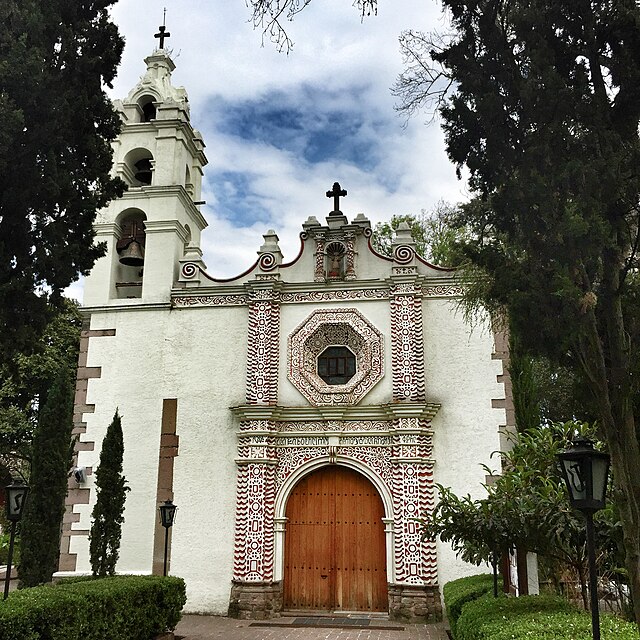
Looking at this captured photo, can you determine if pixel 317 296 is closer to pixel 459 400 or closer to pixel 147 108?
pixel 459 400

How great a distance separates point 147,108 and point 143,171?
1.67m

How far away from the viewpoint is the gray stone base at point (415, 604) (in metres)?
11.7

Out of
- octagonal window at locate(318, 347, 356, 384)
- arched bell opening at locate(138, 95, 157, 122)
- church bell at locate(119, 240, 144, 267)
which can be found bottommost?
octagonal window at locate(318, 347, 356, 384)

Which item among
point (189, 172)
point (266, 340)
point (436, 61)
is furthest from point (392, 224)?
point (436, 61)

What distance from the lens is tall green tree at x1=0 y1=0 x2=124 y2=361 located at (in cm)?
706

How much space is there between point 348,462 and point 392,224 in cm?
1143

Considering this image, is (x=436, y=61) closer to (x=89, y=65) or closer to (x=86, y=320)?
(x=89, y=65)

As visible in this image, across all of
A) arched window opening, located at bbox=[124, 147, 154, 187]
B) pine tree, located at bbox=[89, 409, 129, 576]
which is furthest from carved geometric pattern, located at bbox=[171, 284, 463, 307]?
pine tree, located at bbox=[89, 409, 129, 576]

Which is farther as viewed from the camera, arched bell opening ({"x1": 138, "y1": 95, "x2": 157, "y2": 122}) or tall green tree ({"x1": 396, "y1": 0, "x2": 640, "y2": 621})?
arched bell opening ({"x1": 138, "y1": 95, "x2": 157, "y2": 122})

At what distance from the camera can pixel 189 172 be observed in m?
16.1

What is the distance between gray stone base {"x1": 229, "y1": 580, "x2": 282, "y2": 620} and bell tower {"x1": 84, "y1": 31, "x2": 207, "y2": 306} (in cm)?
584

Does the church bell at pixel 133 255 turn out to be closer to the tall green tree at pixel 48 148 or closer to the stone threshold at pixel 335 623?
the tall green tree at pixel 48 148

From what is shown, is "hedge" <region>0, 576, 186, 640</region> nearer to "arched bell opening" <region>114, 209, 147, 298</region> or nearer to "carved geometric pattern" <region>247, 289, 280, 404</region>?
"carved geometric pattern" <region>247, 289, 280, 404</region>

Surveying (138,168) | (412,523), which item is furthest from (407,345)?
(138,168)
